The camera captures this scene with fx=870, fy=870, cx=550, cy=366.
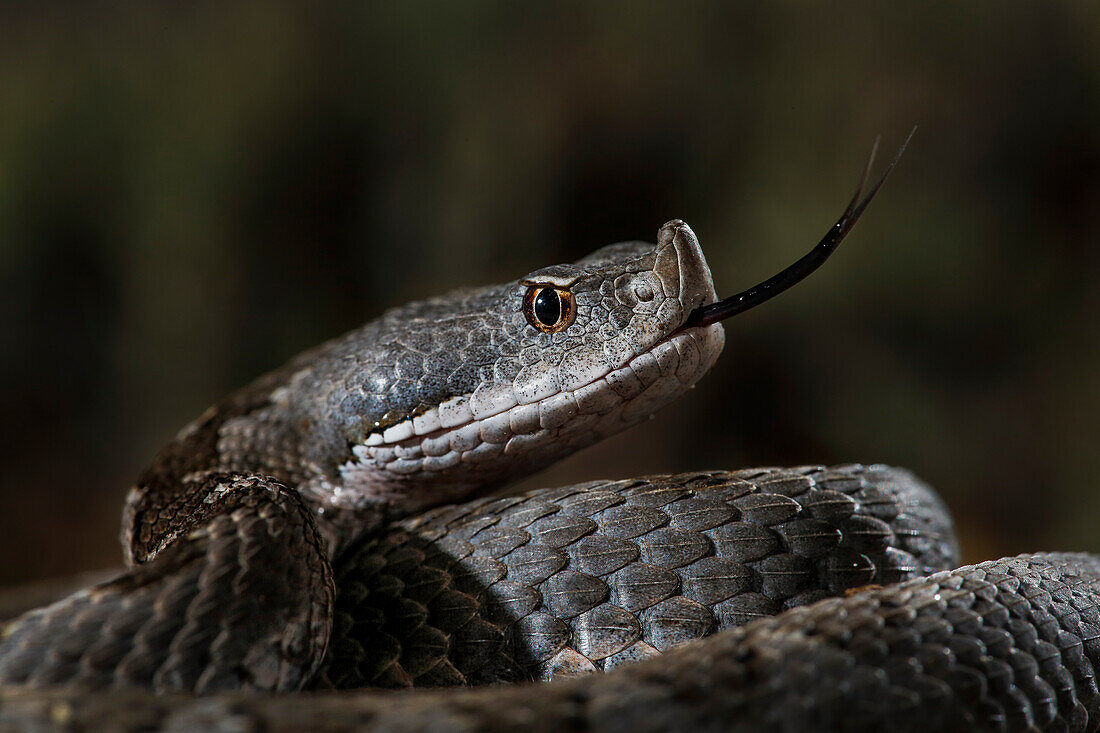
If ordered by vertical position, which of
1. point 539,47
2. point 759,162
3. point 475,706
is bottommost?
point 475,706

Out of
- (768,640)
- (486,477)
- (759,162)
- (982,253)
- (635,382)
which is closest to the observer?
(768,640)

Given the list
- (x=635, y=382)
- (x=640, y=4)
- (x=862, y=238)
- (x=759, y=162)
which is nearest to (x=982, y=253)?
(x=862, y=238)

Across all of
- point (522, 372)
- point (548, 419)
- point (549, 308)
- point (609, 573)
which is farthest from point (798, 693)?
point (549, 308)

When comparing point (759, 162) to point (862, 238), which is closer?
point (862, 238)

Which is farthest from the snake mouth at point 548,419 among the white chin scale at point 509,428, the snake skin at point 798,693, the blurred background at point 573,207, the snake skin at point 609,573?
the blurred background at point 573,207

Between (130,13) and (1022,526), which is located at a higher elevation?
(130,13)

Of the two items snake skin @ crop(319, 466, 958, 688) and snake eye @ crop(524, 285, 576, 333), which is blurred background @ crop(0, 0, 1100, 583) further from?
snake skin @ crop(319, 466, 958, 688)

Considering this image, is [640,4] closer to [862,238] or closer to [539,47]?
[539,47]
